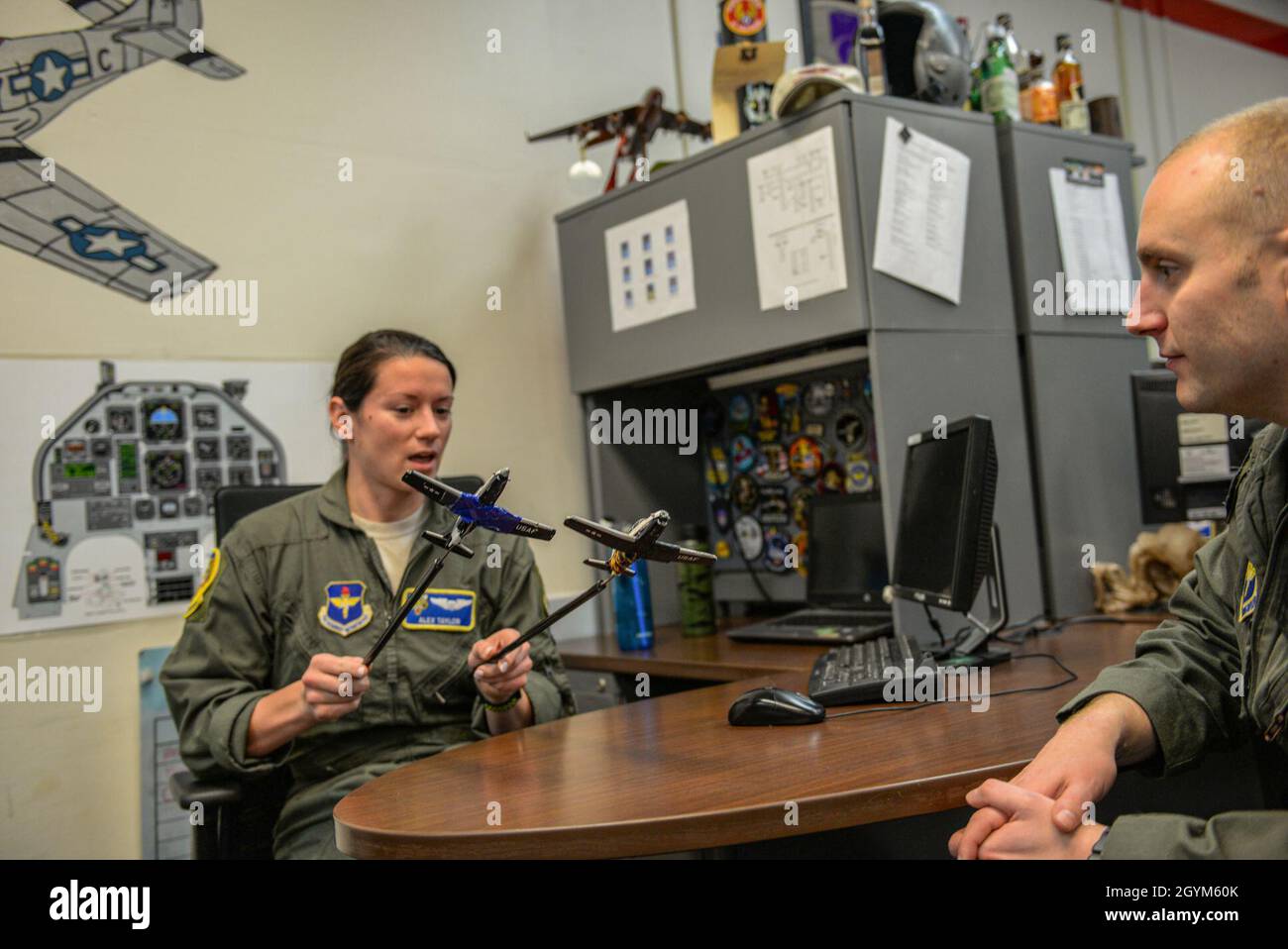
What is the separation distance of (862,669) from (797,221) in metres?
0.98

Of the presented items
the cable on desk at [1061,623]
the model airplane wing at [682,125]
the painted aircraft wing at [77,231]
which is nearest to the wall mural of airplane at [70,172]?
the painted aircraft wing at [77,231]

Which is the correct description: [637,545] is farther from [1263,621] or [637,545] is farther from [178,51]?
[178,51]

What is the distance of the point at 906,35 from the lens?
2.36 metres

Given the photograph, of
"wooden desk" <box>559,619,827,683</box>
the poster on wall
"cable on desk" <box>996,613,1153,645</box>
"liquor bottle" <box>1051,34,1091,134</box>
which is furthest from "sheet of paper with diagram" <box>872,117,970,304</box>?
the poster on wall

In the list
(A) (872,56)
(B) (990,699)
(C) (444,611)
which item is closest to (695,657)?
(C) (444,611)

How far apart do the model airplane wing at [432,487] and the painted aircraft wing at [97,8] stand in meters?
1.77

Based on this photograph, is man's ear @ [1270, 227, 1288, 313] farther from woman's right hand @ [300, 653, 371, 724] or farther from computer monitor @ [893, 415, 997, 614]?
woman's right hand @ [300, 653, 371, 724]

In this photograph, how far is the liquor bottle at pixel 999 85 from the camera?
95.2 inches

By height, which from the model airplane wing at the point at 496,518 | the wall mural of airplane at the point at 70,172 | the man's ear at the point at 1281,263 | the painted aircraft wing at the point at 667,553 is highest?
the wall mural of airplane at the point at 70,172

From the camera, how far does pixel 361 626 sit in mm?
1772

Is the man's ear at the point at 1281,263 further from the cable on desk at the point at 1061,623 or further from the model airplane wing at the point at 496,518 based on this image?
the cable on desk at the point at 1061,623

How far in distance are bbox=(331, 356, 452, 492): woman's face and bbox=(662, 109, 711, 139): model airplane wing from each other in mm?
1325
